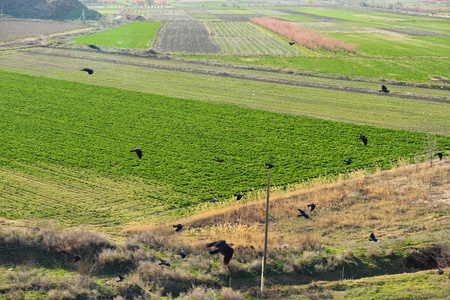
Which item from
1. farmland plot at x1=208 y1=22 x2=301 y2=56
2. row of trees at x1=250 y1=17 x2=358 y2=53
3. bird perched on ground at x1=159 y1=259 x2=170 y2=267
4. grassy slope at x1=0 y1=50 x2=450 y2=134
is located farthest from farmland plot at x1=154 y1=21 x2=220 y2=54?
bird perched on ground at x1=159 y1=259 x2=170 y2=267

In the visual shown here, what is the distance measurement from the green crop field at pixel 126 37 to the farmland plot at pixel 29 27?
12.6 meters

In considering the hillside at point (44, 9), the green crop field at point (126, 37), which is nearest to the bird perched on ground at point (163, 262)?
the green crop field at point (126, 37)

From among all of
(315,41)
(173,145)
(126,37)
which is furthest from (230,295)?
(126,37)

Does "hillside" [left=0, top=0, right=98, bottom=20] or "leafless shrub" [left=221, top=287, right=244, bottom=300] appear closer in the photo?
"leafless shrub" [left=221, top=287, right=244, bottom=300]

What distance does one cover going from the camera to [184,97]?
172ft

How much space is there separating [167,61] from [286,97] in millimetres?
27830

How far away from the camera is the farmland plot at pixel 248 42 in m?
83.1

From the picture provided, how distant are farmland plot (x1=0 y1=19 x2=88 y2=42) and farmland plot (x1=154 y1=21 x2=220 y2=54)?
26.1 metres

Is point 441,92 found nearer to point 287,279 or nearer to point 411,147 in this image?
point 411,147

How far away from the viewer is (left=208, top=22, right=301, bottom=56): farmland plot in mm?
83062

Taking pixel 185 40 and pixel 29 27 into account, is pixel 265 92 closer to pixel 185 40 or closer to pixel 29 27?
pixel 185 40

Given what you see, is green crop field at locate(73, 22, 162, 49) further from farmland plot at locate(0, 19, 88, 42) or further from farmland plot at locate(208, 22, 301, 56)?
farmland plot at locate(208, 22, 301, 56)

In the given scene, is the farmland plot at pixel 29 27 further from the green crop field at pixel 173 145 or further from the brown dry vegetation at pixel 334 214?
the brown dry vegetation at pixel 334 214

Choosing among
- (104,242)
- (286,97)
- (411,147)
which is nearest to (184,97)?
(286,97)
